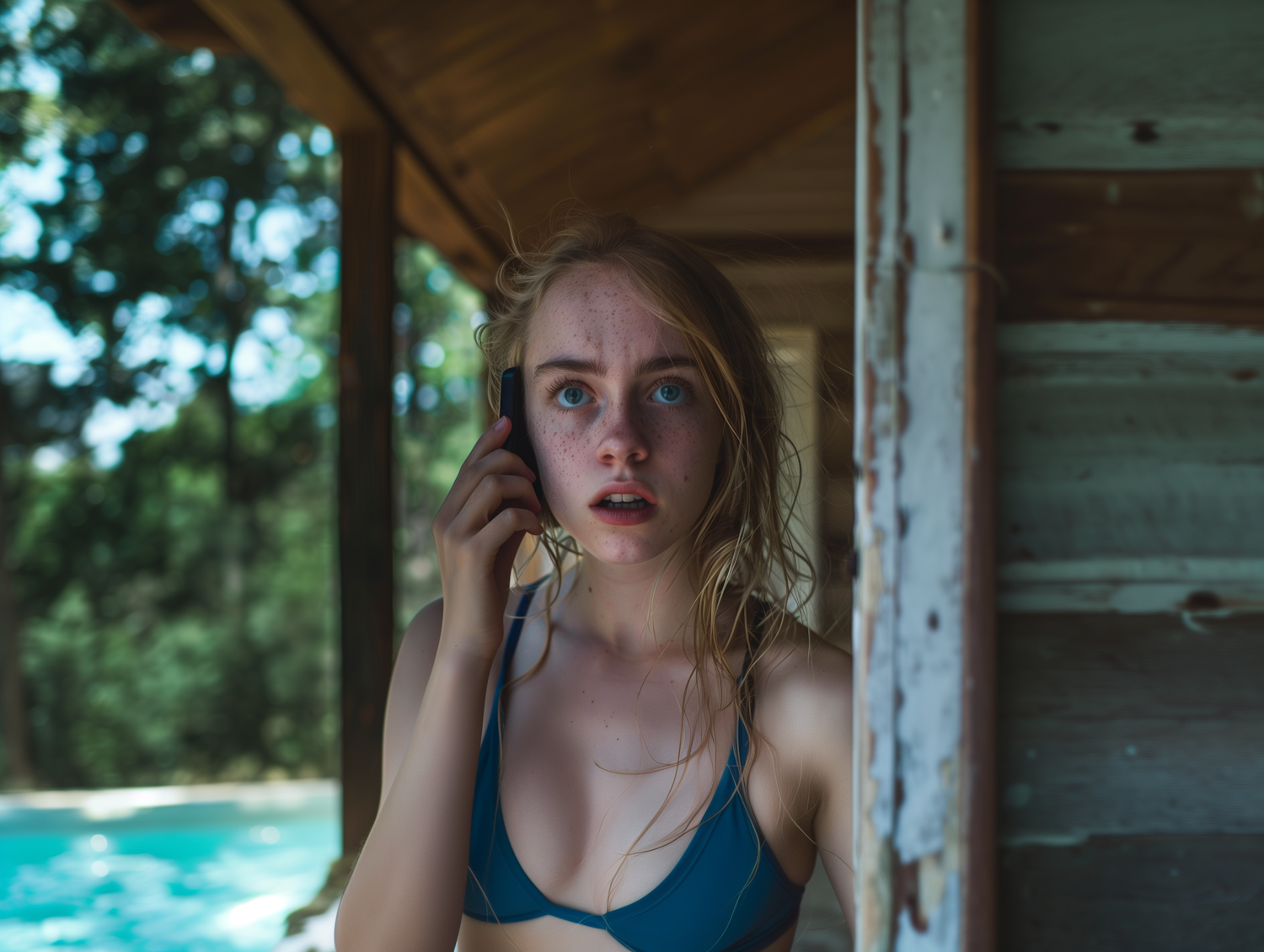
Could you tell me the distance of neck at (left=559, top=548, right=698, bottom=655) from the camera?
160 cm

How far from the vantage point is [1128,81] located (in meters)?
0.82

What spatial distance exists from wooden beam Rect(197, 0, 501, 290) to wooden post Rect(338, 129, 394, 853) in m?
0.08

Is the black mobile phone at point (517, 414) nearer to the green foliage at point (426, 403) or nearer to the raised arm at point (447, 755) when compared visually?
the raised arm at point (447, 755)

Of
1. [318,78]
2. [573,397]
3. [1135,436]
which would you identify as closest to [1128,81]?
[1135,436]

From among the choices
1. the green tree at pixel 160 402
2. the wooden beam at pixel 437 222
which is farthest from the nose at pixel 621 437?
the green tree at pixel 160 402

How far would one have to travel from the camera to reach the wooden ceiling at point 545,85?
256 centimetres

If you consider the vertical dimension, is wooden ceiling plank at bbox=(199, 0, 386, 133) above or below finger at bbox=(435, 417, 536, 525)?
above

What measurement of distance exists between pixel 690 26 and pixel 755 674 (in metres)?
3.28

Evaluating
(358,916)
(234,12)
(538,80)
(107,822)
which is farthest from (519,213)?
(107,822)

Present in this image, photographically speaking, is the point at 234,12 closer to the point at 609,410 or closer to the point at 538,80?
the point at 538,80


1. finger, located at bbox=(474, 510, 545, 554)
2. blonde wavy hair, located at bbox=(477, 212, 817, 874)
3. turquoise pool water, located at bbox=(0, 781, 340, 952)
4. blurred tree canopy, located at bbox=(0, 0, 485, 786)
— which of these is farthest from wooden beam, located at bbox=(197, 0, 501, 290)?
blurred tree canopy, located at bbox=(0, 0, 485, 786)

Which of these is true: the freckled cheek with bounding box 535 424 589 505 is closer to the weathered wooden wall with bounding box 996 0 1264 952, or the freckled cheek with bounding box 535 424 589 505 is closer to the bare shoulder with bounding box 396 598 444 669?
the bare shoulder with bounding box 396 598 444 669

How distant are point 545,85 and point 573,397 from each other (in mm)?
2569

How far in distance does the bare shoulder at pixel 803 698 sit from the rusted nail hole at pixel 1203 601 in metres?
0.69
